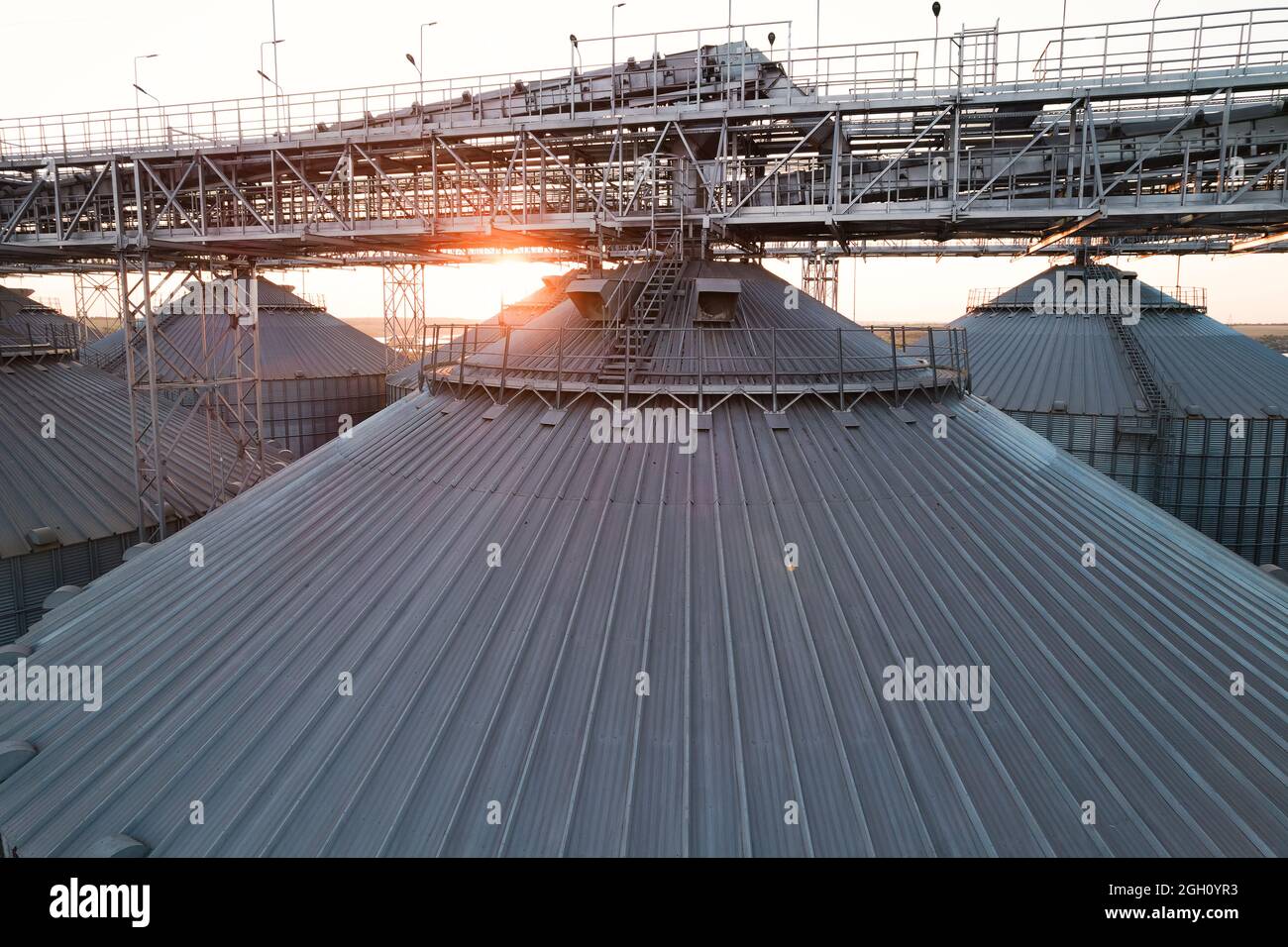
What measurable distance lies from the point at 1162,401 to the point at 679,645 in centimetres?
3757

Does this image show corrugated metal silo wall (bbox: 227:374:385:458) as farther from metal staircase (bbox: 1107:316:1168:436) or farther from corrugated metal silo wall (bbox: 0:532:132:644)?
metal staircase (bbox: 1107:316:1168:436)

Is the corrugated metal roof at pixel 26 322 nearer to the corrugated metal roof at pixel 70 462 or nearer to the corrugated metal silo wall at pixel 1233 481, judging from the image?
the corrugated metal roof at pixel 70 462

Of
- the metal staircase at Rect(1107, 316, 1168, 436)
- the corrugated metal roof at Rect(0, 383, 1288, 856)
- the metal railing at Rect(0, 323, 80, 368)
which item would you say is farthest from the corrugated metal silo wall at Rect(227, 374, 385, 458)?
the metal staircase at Rect(1107, 316, 1168, 436)

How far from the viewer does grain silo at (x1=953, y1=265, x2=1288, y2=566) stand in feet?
126

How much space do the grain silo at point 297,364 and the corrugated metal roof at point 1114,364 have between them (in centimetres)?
3892

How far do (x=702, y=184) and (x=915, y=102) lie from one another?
5299mm

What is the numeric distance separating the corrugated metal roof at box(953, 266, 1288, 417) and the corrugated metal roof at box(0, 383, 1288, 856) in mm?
26534

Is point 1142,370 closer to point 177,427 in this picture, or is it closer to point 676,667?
point 676,667

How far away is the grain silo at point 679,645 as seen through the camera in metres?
9.88

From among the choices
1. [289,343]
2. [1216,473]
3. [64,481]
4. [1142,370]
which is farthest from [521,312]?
[289,343]

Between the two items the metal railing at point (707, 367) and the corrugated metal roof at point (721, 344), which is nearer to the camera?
the metal railing at point (707, 367)

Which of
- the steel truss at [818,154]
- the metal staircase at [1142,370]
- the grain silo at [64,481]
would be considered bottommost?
the grain silo at [64,481]

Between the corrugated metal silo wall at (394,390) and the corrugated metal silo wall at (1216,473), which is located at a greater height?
the corrugated metal silo wall at (394,390)

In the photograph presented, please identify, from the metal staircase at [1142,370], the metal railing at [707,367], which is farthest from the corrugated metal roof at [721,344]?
the metal staircase at [1142,370]
